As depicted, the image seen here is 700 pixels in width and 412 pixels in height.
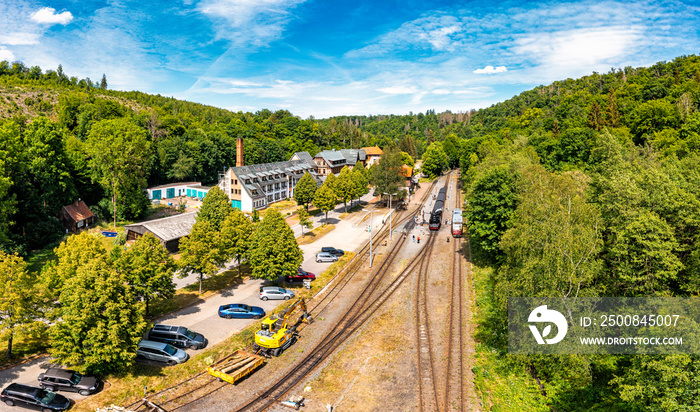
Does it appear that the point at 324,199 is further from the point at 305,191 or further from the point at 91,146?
the point at 91,146

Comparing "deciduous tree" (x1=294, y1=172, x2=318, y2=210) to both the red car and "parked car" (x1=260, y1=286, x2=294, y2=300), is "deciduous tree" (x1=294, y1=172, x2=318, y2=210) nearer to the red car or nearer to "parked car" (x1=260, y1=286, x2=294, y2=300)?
the red car

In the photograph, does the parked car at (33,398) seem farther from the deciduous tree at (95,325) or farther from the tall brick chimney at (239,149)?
the tall brick chimney at (239,149)

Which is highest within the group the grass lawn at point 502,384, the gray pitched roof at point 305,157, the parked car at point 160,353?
the gray pitched roof at point 305,157

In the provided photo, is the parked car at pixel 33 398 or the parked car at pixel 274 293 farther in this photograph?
the parked car at pixel 274 293

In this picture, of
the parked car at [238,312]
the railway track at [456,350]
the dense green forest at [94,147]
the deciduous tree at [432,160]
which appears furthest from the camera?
the deciduous tree at [432,160]

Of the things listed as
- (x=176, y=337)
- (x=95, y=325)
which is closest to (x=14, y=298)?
(x=95, y=325)

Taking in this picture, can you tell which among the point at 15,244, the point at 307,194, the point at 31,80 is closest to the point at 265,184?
the point at 307,194

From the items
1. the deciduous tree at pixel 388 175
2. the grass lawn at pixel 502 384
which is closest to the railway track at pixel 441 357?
the grass lawn at pixel 502 384
